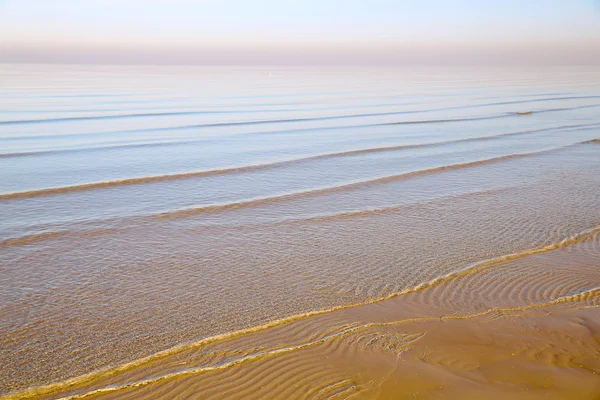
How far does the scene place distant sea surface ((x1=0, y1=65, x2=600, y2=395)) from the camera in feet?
16.5

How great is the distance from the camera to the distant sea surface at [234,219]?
5.04 m

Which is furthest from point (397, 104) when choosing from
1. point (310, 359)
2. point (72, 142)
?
point (310, 359)

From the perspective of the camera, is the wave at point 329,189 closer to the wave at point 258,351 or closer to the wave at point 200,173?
the wave at point 200,173

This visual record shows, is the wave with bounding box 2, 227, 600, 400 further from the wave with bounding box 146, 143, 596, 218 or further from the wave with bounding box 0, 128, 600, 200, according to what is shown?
the wave with bounding box 0, 128, 600, 200

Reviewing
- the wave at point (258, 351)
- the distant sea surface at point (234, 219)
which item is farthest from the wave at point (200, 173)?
the wave at point (258, 351)

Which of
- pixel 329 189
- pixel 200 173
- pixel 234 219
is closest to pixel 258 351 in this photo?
pixel 234 219

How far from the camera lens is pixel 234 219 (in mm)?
8328

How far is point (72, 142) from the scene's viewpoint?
14.9 metres

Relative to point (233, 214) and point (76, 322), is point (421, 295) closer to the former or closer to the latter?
point (76, 322)

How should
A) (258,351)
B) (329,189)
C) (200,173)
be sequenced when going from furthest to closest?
(200,173), (329,189), (258,351)

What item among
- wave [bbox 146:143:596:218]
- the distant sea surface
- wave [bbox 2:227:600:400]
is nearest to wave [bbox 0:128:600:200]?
the distant sea surface

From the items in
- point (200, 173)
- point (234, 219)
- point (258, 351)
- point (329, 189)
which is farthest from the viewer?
point (200, 173)

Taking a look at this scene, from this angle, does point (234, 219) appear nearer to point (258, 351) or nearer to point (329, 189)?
point (329, 189)

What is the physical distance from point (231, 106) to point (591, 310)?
2264cm
